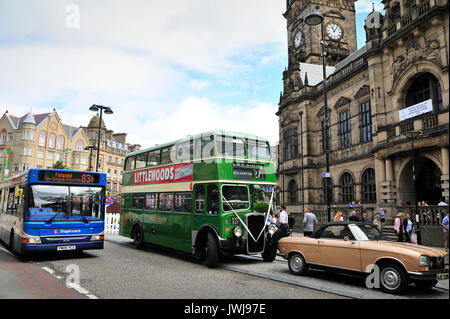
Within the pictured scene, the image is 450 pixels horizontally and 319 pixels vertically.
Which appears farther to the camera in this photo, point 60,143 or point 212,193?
point 60,143

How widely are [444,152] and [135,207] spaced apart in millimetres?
16221

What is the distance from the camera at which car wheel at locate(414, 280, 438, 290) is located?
21.8ft

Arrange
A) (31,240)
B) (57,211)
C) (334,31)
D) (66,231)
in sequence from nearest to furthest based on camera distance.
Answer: (31,240)
(66,231)
(57,211)
(334,31)

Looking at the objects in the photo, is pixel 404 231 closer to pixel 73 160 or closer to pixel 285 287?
pixel 285 287

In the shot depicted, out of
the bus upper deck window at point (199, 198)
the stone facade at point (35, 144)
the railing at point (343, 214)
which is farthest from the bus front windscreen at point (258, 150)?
the stone facade at point (35, 144)

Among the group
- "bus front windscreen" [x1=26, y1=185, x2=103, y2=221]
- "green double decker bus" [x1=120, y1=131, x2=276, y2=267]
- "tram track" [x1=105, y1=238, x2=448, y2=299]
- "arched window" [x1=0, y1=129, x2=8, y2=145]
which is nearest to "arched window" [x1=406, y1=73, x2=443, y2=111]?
"green double decker bus" [x1=120, y1=131, x2=276, y2=267]

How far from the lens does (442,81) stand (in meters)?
18.0

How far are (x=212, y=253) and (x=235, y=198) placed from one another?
1.85 m

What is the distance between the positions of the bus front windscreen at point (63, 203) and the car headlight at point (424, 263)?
31.8 ft

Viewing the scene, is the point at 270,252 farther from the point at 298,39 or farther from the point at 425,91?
the point at 298,39

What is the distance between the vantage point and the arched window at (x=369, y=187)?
2561 cm

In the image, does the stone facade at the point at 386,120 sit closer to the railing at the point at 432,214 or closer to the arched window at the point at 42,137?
the railing at the point at 432,214

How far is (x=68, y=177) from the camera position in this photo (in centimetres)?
1112

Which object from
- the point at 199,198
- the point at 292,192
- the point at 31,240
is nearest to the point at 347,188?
the point at 292,192
